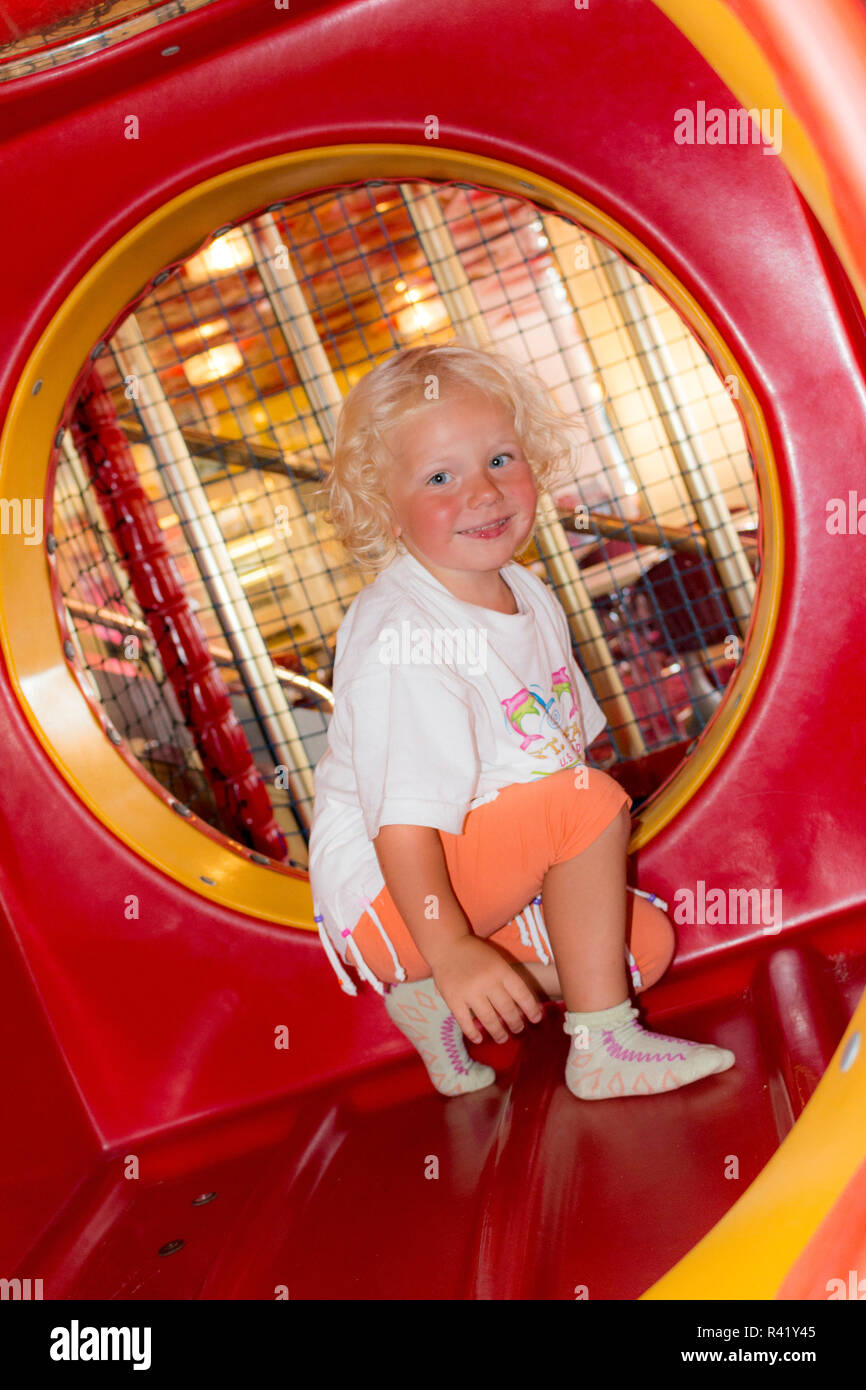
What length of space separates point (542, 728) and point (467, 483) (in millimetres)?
224

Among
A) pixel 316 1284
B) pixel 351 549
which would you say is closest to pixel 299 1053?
pixel 316 1284

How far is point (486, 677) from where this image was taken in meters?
1.04

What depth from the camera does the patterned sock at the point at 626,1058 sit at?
95cm

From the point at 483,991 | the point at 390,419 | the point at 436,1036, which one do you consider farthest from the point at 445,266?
the point at 483,991

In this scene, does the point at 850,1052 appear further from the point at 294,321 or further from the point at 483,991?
the point at 294,321

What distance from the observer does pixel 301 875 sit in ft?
4.10

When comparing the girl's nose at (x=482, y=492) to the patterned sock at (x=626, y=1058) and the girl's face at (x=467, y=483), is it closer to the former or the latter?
the girl's face at (x=467, y=483)

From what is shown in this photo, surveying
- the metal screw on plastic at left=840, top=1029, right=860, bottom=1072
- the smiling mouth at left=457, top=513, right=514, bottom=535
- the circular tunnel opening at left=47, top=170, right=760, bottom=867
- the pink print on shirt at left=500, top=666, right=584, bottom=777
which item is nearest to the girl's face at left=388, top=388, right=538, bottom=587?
the smiling mouth at left=457, top=513, right=514, bottom=535

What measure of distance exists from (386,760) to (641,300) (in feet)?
8.10

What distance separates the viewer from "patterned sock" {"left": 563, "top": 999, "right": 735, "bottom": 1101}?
0.95 meters

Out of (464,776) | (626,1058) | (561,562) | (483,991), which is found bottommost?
(626,1058)

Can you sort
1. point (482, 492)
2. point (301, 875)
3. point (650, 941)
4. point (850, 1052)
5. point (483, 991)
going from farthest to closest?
point (301, 875) → point (650, 941) → point (482, 492) → point (483, 991) → point (850, 1052)

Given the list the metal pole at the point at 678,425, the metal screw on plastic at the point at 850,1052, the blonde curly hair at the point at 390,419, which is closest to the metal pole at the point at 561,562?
the metal pole at the point at 678,425

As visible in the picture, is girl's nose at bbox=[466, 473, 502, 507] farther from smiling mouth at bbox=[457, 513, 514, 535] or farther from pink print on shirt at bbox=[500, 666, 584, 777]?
pink print on shirt at bbox=[500, 666, 584, 777]
